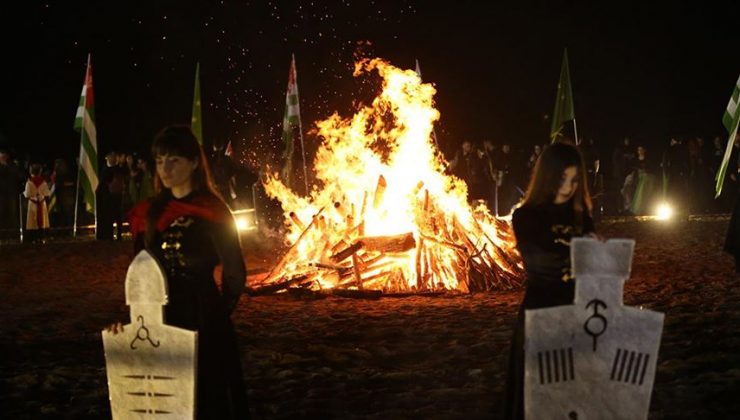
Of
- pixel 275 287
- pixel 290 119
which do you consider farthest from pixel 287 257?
pixel 290 119

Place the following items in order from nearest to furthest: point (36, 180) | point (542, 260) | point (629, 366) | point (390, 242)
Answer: point (629, 366) < point (542, 260) < point (390, 242) < point (36, 180)

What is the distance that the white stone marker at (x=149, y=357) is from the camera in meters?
3.68

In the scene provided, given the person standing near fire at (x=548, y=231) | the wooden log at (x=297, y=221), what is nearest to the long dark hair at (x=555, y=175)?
the person standing near fire at (x=548, y=231)

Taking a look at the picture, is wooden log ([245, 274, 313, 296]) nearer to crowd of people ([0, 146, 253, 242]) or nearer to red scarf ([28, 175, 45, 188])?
crowd of people ([0, 146, 253, 242])

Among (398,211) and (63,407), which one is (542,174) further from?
(398,211)

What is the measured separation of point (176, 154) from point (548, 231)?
1.82 meters

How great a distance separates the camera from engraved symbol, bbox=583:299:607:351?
3.71m

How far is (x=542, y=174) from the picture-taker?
4.22m

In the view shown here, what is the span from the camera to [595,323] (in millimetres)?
3719

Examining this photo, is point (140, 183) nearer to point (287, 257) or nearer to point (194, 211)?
point (287, 257)

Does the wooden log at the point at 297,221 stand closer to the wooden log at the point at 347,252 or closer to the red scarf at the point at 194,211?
the wooden log at the point at 347,252

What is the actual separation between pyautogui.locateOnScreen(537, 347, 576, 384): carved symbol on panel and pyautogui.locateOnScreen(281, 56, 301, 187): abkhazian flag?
610 inches

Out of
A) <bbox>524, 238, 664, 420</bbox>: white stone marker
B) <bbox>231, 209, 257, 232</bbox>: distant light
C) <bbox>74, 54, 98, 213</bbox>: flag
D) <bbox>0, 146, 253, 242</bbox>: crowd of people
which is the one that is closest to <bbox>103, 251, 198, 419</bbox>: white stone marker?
<bbox>524, 238, 664, 420</bbox>: white stone marker

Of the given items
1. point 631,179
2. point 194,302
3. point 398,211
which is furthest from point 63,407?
point 631,179
